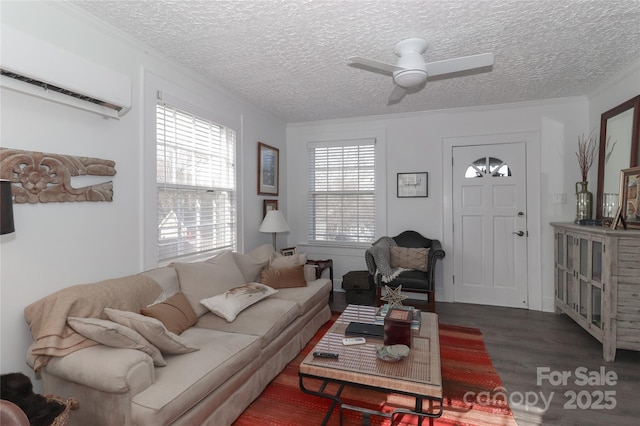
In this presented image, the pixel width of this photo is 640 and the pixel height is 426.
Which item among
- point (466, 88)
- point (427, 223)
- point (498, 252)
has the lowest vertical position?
point (498, 252)

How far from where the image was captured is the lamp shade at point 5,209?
5.08ft

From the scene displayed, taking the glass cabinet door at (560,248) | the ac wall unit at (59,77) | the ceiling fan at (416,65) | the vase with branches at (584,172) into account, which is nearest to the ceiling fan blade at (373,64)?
the ceiling fan at (416,65)

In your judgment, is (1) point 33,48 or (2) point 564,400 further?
(2) point 564,400

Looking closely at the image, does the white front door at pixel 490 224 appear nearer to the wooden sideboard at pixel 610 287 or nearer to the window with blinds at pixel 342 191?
the wooden sideboard at pixel 610 287

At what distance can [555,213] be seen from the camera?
4238 millimetres

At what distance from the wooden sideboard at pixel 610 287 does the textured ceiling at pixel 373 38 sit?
161 cm

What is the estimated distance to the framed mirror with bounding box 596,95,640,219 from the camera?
10.3 ft

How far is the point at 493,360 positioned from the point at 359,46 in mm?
2939

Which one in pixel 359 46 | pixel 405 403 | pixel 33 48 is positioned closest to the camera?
pixel 33 48

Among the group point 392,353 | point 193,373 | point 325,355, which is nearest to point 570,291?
point 392,353

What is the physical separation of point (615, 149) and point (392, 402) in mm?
3489

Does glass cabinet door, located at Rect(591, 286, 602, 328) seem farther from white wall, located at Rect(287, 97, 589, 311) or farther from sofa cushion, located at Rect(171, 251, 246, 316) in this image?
sofa cushion, located at Rect(171, 251, 246, 316)

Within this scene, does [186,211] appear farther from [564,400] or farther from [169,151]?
[564,400]

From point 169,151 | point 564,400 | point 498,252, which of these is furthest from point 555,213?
point 169,151
